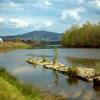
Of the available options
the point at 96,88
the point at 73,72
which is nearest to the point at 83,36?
the point at 73,72

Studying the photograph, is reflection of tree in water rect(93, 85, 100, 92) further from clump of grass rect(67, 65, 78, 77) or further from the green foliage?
the green foliage

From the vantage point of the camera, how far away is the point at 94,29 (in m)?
141

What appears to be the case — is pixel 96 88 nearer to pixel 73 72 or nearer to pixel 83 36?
pixel 73 72

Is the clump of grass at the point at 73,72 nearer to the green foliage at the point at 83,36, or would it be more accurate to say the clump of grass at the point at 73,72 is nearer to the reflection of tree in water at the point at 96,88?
the reflection of tree in water at the point at 96,88

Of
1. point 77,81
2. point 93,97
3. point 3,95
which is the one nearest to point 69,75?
point 77,81

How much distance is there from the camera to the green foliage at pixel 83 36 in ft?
445

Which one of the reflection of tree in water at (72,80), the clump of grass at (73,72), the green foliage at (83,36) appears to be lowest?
the reflection of tree in water at (72,80)

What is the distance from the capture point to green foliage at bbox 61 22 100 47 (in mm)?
135625

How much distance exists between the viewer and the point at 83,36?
14212 cm

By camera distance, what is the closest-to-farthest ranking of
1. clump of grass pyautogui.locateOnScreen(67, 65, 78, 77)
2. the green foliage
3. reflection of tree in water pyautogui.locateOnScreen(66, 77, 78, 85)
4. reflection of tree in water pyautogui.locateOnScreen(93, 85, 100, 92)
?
reflection of tree in water pyautogui.locateOnScreen(93, 85, 100, 92) < reflection of tree in water pyautogui.locateOnScreen(66, 77, 78, 85) < clump of grass pyautogui.locateOnScreen(67, 65, 78, 77) < the green foliage

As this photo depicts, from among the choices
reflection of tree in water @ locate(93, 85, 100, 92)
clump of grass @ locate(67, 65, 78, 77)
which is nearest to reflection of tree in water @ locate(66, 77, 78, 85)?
clump of grass @ locate(67, 65, 78, 77)

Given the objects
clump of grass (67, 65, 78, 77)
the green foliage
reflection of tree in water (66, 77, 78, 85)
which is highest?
the green foliage

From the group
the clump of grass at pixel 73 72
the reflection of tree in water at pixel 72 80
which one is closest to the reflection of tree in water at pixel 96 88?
the reflection of tree in water at pixel 72 80

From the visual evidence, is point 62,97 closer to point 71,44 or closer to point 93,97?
point 93,97
